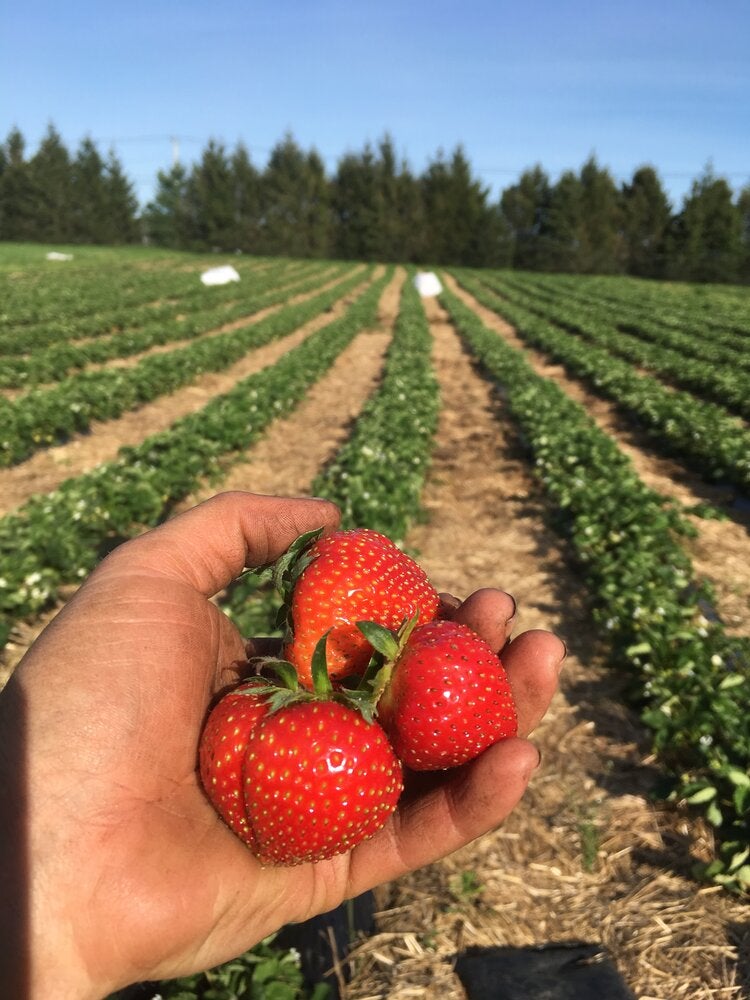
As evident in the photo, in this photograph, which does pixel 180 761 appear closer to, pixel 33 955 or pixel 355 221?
pixel 33 955

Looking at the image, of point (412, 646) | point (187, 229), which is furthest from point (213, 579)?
point (187, 229)

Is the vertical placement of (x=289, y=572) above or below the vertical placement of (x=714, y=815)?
above

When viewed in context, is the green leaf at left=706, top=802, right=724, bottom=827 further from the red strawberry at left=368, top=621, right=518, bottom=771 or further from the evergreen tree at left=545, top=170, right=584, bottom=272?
the evergreen tree at left=545, top=170, right=584, bottom=272

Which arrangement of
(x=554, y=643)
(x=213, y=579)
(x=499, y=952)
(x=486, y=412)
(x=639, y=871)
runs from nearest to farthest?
(x=554, y=643), (x=213, y=579), (x=499, y=952), (x=639, y=871), (x=486, y=412)

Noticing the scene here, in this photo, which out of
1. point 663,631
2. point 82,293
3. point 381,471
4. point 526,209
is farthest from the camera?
point 526,209

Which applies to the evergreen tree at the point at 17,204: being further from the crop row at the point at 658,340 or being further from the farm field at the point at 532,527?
the farm field at the point at 532,527

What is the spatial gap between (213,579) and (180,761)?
61 cm

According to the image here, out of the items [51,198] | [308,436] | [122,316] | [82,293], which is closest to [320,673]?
[308,436]

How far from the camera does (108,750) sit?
1.80m

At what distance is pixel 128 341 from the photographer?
17.1 m

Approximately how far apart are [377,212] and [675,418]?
66.2 meters

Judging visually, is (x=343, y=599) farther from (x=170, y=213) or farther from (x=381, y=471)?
(x=170, y=213)

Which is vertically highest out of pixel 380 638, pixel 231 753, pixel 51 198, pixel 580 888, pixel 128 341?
pixel 51 198

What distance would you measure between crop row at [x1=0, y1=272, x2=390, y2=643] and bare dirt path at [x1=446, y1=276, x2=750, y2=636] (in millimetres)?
5375
